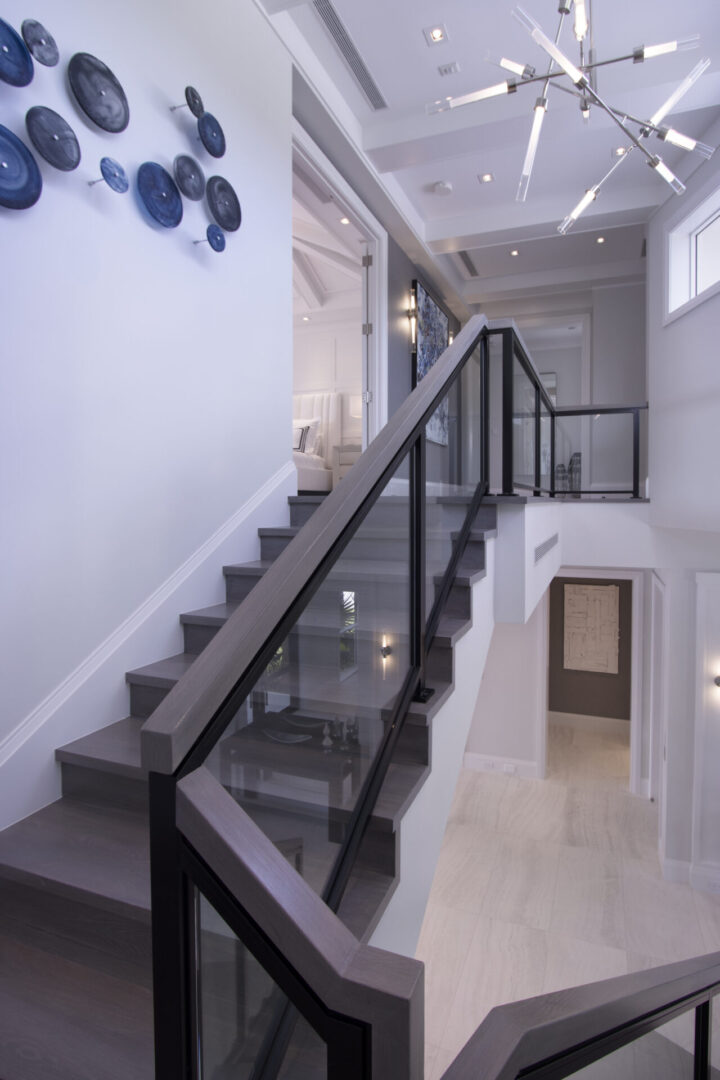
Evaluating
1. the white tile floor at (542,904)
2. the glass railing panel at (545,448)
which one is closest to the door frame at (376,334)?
the glass railing panel at (545,448)

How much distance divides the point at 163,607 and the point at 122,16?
2207 mm

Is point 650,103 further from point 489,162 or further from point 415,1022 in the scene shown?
point 415,1022

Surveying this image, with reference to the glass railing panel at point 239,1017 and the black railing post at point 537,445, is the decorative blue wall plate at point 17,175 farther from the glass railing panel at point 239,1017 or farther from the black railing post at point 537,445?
the black railing post at point 537,445

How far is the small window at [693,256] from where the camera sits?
4367mm

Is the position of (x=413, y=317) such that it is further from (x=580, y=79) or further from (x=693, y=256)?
(x=580, y=79)

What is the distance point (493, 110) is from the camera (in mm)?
3910

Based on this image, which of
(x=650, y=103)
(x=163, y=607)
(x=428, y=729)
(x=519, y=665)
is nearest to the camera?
(x=428, y=729)

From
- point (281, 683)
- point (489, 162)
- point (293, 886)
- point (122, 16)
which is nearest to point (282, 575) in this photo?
point (281, 683)

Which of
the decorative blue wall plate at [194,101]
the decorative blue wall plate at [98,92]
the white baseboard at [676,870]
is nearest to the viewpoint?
the decorative blue wall plate at [98,92]

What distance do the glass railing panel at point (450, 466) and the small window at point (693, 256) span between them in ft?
8.85

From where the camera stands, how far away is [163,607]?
8.02 ft

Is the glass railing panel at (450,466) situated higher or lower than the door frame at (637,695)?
higher

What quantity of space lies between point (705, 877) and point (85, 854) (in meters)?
5.27

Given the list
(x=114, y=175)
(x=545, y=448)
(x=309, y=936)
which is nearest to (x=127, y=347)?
(x=114, y=175)
